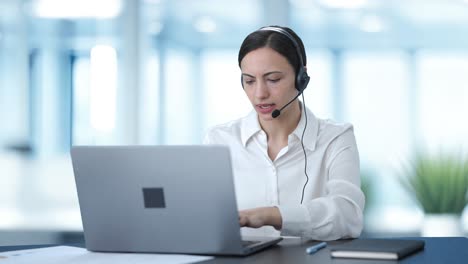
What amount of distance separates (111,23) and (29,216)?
1.40 meters

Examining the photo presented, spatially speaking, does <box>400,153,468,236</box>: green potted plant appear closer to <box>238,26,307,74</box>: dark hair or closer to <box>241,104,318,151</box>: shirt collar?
<box>241,104,318,151</box>: shirt collar

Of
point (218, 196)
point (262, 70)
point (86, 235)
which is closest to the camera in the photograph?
point (218, 196)

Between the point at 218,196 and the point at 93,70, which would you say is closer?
the point at 218,196

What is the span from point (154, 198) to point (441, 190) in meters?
3.26

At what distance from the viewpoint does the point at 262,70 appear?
7.61 feet

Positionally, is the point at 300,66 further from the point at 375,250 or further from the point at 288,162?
the point at 375,250

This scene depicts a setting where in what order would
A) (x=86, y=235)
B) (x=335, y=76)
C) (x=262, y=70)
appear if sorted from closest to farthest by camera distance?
(x=86, y=235), (x=262, y=70), (x=335, y=76)

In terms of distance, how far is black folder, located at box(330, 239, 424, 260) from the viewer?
1648mm

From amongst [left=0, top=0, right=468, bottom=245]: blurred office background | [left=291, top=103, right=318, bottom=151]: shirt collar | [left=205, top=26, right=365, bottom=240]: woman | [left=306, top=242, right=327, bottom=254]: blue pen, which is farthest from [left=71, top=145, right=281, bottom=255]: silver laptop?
[left=0, top=0, right=468, bottom=245]: blurred office background

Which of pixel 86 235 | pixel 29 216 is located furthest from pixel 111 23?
pixel 86 235

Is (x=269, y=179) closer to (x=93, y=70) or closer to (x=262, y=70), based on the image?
(x=262, y=70)

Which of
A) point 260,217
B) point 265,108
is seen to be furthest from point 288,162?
point 260,217

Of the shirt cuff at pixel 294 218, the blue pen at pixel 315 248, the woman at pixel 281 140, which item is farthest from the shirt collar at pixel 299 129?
the blue pen at pixel 315 248

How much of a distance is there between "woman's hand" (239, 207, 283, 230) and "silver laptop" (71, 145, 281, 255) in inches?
1.9
